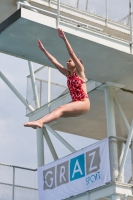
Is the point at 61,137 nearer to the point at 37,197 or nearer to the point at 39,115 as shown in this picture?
the point at 39,115

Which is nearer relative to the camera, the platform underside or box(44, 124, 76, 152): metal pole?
the platform underside

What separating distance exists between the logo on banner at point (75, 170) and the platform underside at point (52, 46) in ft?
9.37

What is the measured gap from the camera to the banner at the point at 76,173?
74.3 feet

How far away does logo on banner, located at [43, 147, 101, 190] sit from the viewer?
23.0 m

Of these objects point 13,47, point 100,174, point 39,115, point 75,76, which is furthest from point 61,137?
point 75,76

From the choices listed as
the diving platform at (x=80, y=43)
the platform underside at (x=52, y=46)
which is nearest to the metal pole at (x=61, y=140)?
the diving platform at (x=80, y=43)

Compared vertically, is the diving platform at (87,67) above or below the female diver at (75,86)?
above

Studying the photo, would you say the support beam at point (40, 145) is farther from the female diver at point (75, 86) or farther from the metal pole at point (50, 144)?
the female diver at point (75, 86)

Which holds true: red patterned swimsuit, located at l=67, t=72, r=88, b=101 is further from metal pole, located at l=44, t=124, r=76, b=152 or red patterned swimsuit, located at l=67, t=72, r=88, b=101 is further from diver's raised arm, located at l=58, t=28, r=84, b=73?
metal pole, located at l=44, t=124, r=76, b=152

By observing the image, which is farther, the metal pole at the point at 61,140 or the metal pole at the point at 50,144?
the metal pole at the point at 50,144

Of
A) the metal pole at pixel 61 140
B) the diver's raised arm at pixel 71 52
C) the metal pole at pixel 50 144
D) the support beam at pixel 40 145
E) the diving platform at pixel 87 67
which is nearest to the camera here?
the diver's raised arm at pixel 71 52

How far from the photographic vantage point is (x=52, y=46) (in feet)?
69.7

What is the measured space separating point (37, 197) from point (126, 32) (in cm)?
706

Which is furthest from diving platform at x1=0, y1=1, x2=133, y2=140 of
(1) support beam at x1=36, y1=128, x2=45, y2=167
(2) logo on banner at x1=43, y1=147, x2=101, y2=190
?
(1) support beam at x1=36, y1=128, x2=45, y2=167
